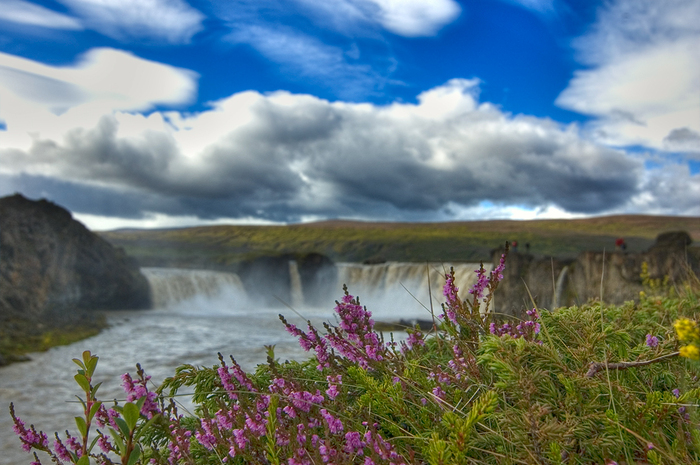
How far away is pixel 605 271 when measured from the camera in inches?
714

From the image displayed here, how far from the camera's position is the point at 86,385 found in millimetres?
1738

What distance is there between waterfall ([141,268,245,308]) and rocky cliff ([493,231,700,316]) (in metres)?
25.4

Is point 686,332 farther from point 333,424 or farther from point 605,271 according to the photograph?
point 605,271

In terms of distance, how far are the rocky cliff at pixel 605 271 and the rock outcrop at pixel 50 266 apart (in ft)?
64.7

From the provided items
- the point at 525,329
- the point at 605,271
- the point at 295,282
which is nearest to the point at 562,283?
the point at 605,271

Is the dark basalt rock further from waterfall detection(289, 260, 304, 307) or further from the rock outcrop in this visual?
the rock outcrop

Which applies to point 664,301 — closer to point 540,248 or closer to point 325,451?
point 325,451

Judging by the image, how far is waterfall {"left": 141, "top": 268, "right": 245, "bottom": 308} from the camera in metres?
36.3

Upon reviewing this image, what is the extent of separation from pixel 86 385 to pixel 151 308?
120 feet

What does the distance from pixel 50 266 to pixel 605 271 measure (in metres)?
25.0

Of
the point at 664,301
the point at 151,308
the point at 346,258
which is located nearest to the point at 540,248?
the point at 346,258

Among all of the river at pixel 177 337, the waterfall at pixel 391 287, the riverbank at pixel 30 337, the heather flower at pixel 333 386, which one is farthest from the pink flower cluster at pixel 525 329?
the waterfall at pixel 391 287

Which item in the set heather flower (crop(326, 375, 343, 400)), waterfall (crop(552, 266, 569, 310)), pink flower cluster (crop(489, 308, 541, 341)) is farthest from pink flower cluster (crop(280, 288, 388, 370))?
waterfall (crop(552, 266, 569, 310))

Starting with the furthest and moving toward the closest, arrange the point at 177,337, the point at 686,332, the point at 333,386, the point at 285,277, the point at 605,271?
1. the point at 285,277
2. the point at 177,337
3. the point at 605,271
4. the point at 333,386
5. the point at 686,332
